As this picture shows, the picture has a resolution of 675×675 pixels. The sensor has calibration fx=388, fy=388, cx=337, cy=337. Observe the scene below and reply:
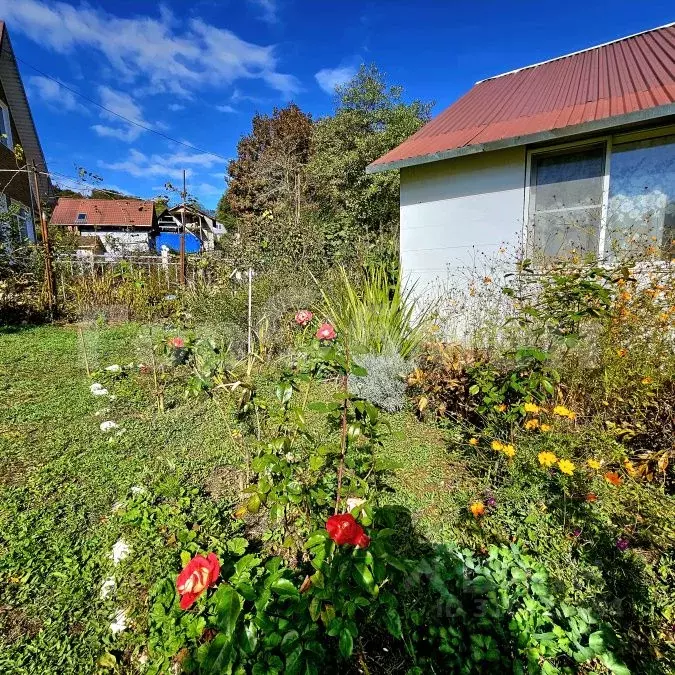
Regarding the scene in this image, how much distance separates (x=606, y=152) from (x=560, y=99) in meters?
1.18

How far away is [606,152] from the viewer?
170 inches

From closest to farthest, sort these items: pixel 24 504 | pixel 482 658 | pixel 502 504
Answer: pixel 482 658, pixel 502 504, pixel 24 504

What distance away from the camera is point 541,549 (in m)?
1.65

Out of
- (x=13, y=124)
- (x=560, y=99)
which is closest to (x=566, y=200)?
(x=560, y=99)

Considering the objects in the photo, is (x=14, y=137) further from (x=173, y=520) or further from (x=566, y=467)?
(x=566, y=467)

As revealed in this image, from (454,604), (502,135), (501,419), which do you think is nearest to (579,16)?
(502,135)

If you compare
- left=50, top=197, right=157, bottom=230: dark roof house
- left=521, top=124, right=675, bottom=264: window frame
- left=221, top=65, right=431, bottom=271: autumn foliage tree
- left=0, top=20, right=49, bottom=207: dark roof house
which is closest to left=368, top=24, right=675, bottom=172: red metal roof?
left=521, top=124, right=675, bottom=264: window frame

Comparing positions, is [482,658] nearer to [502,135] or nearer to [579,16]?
[502,135]

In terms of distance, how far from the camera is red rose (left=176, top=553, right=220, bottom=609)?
97 cm

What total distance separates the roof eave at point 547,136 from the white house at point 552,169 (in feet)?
0.04

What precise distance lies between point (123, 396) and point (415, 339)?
2.97 metres

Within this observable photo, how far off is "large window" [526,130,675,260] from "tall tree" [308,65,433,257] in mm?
7620

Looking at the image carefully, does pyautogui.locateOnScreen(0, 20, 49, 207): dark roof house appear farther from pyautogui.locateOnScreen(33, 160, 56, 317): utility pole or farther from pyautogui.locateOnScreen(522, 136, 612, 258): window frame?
pyautogui.locateOnScreen(522, 136, 612, 258): window frame

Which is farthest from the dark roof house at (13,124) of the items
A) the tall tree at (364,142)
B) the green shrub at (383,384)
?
the green shrub at (383,384)
